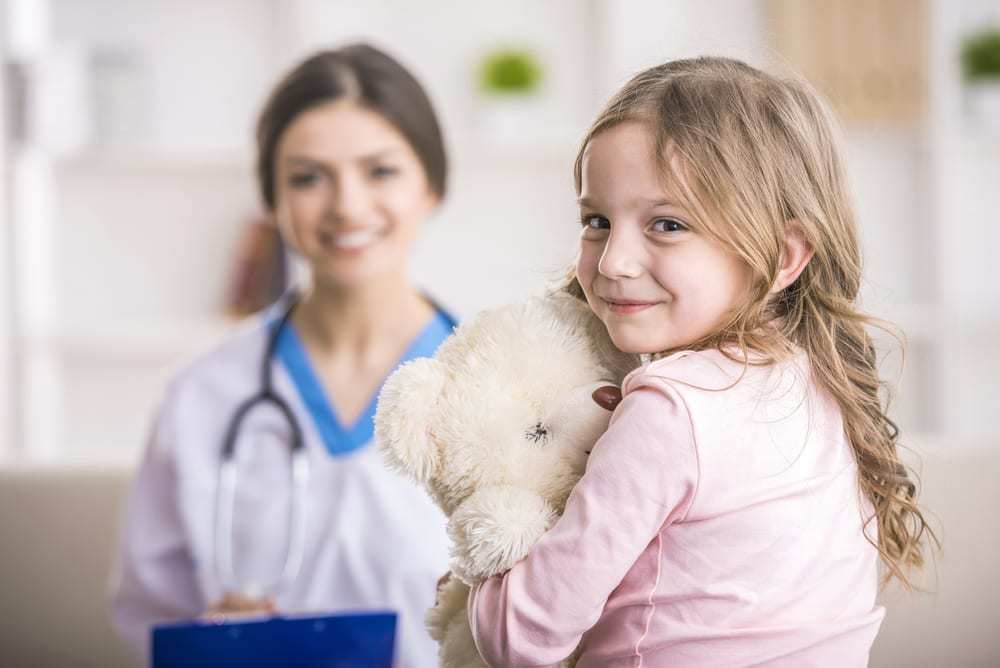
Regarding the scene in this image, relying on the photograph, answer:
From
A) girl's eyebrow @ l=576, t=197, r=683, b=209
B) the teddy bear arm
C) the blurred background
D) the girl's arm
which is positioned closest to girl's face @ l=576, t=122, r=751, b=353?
girl's eyebrow @ l=576, t=197, r=683, b=209

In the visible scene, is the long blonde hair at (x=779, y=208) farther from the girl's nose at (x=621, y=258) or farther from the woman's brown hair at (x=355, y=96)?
the woman's brown hair at (x=355, y=96)

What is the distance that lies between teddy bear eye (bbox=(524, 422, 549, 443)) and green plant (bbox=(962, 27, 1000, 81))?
89.8 inches

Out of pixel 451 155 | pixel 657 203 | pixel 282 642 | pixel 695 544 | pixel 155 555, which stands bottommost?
pixel 155 555

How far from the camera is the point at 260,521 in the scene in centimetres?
147

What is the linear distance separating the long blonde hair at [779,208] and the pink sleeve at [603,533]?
9 cm

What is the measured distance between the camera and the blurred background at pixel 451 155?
8.72 ft

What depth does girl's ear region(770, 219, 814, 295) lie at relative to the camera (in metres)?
0.77

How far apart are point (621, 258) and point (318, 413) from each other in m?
0.83

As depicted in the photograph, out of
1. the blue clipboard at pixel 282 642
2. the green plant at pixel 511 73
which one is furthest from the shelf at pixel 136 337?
the blue clipboard at pixel 282 642

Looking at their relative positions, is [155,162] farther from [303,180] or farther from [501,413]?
[501,413]

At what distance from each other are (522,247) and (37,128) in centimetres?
118

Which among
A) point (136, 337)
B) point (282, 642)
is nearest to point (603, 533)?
point (282, 642)

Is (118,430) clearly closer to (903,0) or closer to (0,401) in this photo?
(0,401)

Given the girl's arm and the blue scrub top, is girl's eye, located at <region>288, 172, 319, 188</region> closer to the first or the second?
the blue scrub top
